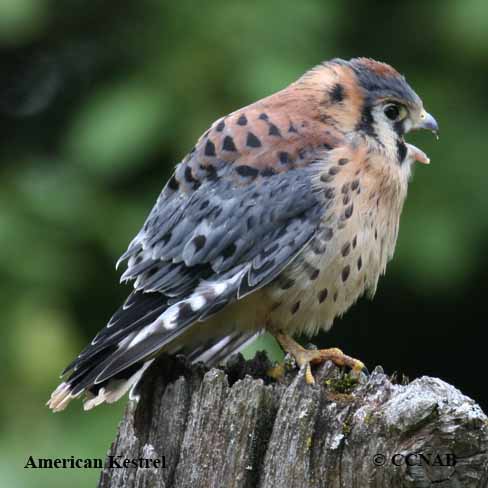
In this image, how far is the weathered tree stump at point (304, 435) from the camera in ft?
8.40

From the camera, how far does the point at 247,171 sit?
12.3ft

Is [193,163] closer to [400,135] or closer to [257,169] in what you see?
[257,169]

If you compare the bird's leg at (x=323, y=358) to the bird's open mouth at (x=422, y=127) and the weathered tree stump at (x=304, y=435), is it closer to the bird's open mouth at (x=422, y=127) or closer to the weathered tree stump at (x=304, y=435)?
the weathered tree stump at (x=304, y=435)

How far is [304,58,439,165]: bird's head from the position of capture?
3.93m

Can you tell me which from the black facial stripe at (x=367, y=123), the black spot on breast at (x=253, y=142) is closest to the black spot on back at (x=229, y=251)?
the black spot on breast at (x=253, y=142)

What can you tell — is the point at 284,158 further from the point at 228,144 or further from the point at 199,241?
the point at 199,241

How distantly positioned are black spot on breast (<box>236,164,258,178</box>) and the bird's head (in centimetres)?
38

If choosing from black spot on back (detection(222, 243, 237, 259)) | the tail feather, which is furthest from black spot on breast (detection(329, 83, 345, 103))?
the tail feather

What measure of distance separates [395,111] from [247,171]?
25.6 inches

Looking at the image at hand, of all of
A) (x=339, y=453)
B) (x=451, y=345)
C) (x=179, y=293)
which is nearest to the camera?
(x=339, y=453)

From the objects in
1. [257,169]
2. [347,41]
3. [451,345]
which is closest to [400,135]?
[257,169]

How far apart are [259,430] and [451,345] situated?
316 centimetres

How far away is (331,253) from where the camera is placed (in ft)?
12.0

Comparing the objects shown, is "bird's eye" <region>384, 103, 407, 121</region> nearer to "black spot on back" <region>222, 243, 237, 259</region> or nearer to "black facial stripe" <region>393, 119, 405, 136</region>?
"black facial stripe" <region>393, 119, 405, 136</region>
